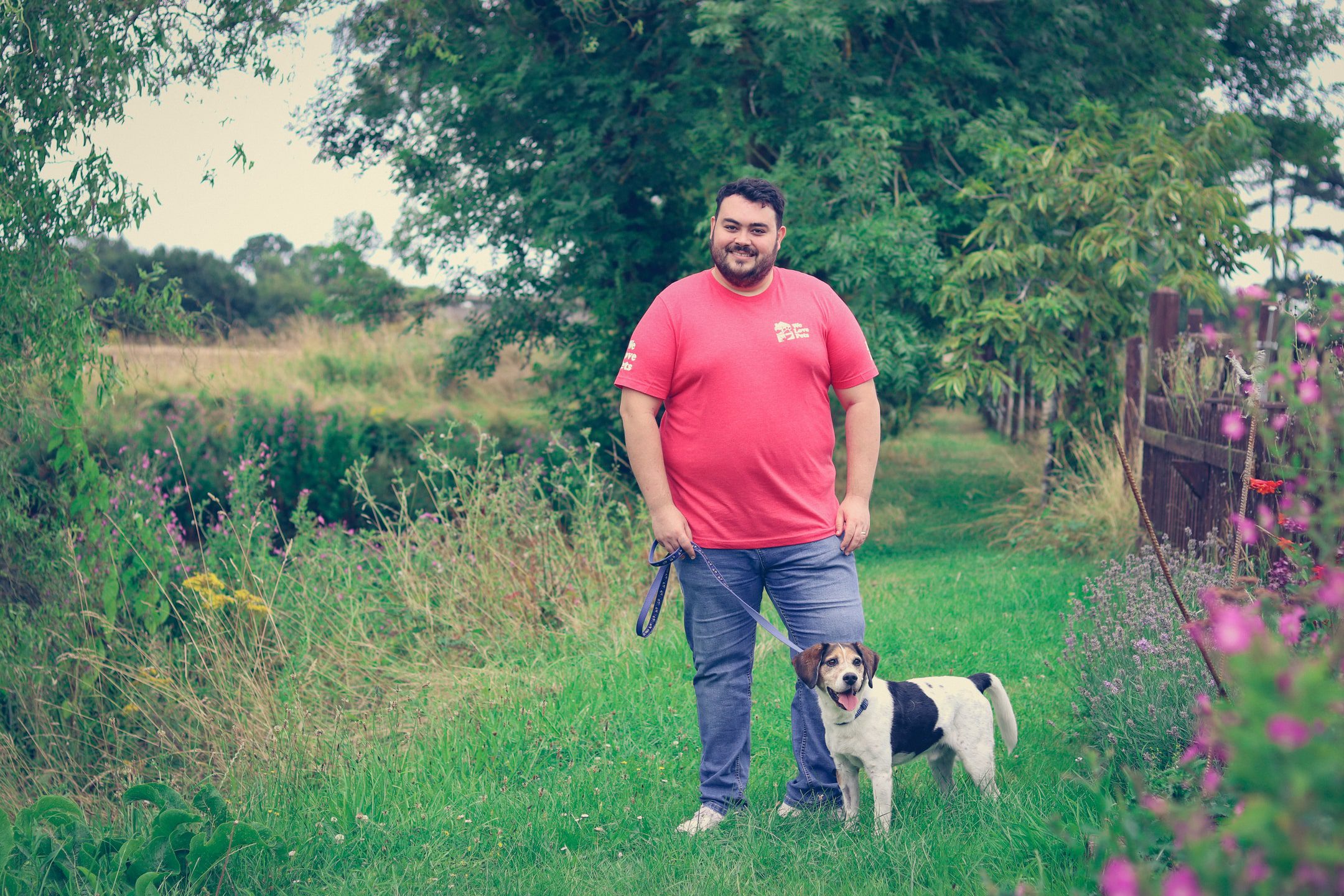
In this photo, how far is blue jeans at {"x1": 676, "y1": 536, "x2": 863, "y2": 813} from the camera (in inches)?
135

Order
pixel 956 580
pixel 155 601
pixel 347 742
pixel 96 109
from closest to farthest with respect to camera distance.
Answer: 1. pixel 347 742
2. pixel 96 109
3. pixel 155 601
4. pixel 956 580

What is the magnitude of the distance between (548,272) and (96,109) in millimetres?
7274

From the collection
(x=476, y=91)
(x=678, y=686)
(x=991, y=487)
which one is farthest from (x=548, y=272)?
(x=678, y=686)

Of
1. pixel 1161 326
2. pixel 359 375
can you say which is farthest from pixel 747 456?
pixel 359 375

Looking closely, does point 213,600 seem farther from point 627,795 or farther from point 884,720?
point 884,720

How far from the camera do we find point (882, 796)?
3.25 metres

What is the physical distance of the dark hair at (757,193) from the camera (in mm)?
3268

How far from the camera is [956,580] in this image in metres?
8.12

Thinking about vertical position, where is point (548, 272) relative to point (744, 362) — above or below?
above

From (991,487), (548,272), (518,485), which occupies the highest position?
(548,272)

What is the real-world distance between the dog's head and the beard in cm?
117

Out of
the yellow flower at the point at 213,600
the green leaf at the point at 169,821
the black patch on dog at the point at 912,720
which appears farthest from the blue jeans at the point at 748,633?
the yellow flower at the point at 213,600

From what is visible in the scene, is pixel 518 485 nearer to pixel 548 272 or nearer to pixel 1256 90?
pixel 548 272

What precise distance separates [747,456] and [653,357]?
0.43 meters
